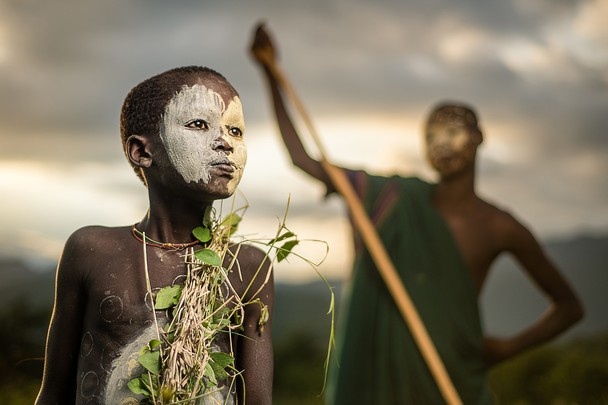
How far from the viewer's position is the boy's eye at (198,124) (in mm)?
1620

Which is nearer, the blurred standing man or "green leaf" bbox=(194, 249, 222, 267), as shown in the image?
"green leaf" bbox=(194, 249, 222, 267)

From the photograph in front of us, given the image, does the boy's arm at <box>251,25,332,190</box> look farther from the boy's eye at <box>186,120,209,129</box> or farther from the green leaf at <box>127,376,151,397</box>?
the green leaf at <box>127,376,151,397</box>

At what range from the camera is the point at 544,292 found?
4242mm

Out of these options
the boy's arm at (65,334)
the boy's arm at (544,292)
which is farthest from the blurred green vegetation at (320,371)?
the boy's arm at (65,334)

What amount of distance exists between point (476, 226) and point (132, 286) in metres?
2.72

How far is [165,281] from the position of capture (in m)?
1.61

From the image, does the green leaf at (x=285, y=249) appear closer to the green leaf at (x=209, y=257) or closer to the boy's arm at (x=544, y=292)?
the green leaf at (x=209, y=257)

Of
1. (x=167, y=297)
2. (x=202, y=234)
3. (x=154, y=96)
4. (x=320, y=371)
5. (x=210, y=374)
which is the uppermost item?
(x=154, y=96)

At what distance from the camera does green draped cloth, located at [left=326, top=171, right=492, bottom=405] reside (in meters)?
3.84

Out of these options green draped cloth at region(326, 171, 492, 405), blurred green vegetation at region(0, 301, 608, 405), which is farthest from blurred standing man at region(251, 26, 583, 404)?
blurred green vegetation at region(0, 301, 608, 405)

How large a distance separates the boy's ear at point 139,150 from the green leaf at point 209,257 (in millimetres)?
198

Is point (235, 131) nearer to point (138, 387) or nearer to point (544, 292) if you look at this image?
point (138, 387)

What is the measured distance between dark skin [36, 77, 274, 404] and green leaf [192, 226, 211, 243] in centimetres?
2

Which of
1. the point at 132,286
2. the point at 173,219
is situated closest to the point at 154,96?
the point at 173,219
